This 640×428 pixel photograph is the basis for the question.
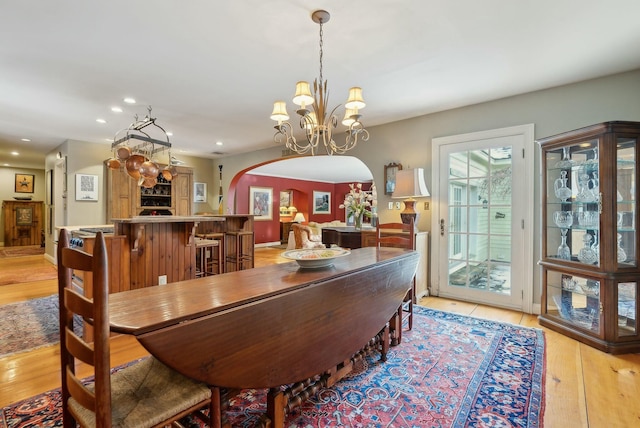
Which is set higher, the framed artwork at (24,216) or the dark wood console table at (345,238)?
the framed artwork at (24,216)

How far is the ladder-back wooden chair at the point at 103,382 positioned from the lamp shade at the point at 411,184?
302 cm

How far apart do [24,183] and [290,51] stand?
10566 millimetres

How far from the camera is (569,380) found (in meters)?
1.95

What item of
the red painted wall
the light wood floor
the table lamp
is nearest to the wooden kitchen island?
the light wood floor

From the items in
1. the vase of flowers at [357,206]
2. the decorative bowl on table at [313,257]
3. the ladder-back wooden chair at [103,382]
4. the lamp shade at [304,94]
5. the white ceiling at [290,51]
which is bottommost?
the ladder-back wooden chair at [103,382]

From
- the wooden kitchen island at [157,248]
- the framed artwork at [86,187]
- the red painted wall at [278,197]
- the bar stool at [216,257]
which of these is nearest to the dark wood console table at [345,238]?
the bar stool at [216,257]

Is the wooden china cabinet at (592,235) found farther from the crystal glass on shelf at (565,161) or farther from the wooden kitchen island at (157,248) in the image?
the wooden kitchen island at (157,248)

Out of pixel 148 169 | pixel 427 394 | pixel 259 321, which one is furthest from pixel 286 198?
pixel 259 321

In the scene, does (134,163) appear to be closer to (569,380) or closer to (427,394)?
(427,394)

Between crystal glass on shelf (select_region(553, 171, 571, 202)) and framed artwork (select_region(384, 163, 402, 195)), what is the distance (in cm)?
171

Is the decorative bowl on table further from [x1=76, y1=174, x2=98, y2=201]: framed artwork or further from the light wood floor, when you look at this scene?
[x1=76, y1=174, x2=98, y2=201]: framed artwork

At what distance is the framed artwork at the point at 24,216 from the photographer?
8578 mm

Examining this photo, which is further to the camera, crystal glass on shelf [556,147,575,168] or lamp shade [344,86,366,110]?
crystal glass on shelf [556,147,575,168]

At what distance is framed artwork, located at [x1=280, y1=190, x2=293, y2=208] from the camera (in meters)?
10.2
